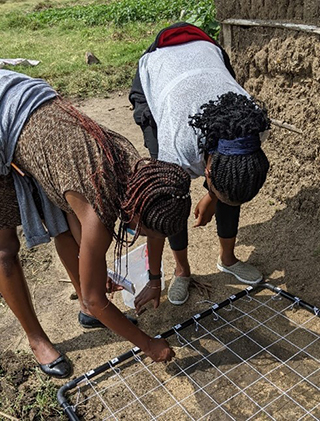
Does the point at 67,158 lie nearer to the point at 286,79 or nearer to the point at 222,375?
the point at 222,375

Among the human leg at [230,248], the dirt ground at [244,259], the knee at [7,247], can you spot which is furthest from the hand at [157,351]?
the human leg at [230,248]

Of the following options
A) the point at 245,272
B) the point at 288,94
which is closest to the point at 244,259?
the point at 245,272

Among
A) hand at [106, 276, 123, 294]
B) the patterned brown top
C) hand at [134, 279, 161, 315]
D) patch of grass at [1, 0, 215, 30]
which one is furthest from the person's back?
patch of grass at [1, 0, 215, 30]

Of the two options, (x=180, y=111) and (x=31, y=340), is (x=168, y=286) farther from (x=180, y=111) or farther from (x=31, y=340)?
(x=180, y=111)

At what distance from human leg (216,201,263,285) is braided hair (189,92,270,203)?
73 centimetres

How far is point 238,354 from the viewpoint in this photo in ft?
7.40

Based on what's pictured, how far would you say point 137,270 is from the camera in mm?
2715

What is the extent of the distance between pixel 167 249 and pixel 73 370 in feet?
3.40

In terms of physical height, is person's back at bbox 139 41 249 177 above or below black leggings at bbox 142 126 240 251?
above

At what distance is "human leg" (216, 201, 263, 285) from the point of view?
2.56 meters

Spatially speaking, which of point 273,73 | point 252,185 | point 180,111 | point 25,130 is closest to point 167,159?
point 180,111

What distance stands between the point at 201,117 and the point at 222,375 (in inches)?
43.8

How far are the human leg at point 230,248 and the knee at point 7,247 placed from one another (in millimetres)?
1041

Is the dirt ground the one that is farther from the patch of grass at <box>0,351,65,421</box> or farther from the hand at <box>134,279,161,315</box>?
the hand at <box>134,279,161,315</box>
